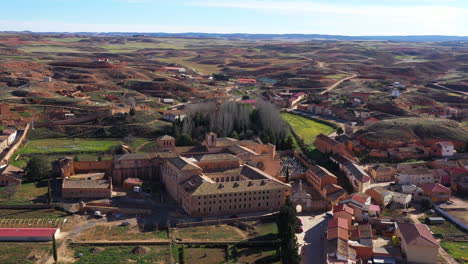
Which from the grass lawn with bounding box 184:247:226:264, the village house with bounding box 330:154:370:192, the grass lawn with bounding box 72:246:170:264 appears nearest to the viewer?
the grass lawn with bounding box 72:246:170:264

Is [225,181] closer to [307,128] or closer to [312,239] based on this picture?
[312,239]

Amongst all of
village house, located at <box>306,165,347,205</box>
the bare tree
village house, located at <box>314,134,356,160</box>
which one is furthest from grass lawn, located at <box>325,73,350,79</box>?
the bare tree

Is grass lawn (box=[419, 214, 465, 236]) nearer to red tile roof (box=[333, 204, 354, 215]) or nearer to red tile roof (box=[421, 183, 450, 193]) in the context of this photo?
red tile roof (box=[421, 183, 450, 193])

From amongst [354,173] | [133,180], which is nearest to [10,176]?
[133,180]

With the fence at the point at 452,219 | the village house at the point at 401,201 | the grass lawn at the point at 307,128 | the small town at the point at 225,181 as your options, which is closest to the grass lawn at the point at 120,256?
the small town at the point at 225,181

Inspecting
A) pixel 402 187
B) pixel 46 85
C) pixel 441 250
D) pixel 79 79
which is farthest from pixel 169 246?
pixel 79 79
